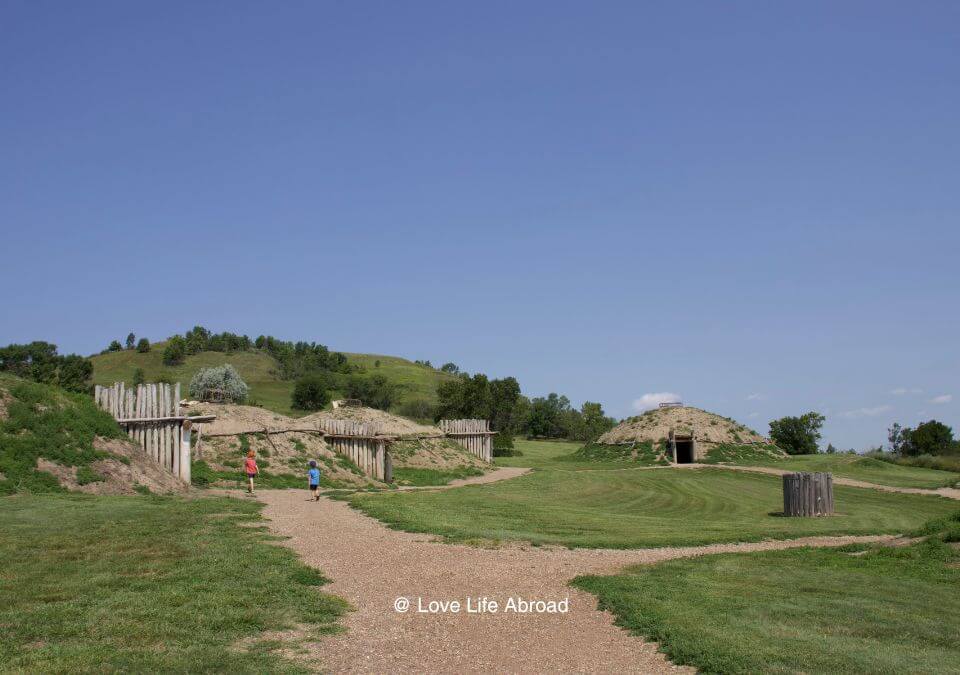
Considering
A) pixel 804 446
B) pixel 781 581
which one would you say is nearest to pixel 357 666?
pixel 781 581

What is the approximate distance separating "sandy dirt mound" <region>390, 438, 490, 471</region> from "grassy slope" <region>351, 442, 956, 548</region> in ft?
23.7

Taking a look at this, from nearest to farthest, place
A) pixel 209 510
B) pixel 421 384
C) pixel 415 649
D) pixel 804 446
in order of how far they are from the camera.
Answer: pixel 415 649 → pixel 209 510 → pixel 804 446 → pixel 421 384

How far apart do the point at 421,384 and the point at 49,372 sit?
2648 inches

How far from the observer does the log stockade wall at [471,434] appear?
2175 inches

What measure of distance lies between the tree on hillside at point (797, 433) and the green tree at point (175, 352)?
271 feet

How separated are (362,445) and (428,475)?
542 cm

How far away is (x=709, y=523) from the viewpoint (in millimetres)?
23172

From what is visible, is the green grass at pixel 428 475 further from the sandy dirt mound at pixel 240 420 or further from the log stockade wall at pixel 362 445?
the sandy dirt mound at pixel 240 420

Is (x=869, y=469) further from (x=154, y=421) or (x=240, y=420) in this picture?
(x=154, y=421)

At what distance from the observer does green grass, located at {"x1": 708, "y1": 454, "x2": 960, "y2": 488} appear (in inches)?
1566

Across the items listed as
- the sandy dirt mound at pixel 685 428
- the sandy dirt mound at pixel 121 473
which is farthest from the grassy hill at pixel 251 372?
the sandy dirt mound at pixel 121 473

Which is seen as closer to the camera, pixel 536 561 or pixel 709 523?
pixel 536 561

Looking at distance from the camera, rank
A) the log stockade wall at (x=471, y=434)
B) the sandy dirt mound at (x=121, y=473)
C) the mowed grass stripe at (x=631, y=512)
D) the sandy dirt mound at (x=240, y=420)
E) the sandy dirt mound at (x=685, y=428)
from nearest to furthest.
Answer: the mowed grass stripe at (x=631, y=512)
the sandy dirt mound at (x=121, y=473)
the sandy dirt mound at (x=240, y=420)
the log stockade wall at (x=471, y=434)
the sandy dirt mound at (x=685, y=428)

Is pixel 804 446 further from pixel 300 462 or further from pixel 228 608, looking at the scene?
pixel 228 608
